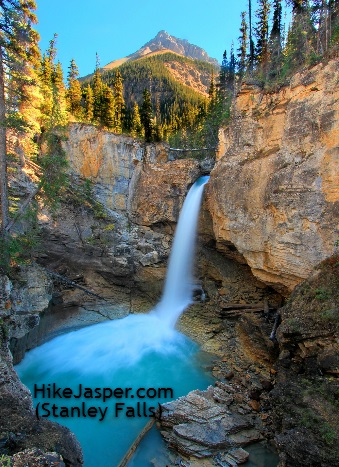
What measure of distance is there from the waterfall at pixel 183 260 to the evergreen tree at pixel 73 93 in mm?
18000

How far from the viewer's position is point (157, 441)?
8430 mm

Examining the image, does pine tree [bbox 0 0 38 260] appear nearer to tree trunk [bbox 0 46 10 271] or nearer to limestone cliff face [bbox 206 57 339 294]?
tree trunk [bbox 0 46 10 271]

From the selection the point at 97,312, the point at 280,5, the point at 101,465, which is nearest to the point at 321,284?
the point at 101,465

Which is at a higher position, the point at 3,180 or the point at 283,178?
the point at 3,180

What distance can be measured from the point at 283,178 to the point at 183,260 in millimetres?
7795

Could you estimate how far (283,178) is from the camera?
464 inches

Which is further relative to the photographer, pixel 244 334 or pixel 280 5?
pixel 280 5

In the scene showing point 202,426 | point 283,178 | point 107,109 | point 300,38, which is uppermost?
point 107,109

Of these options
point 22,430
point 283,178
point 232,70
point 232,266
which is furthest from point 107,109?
point 22,430

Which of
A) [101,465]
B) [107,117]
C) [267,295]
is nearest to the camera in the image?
[101,465]

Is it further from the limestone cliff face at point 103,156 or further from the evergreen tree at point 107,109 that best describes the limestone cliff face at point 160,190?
the evergreen tree at point 107,109

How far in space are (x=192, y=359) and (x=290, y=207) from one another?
7.41 meters

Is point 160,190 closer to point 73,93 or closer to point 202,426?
point 202,426

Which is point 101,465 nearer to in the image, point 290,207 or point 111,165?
point 290,207
